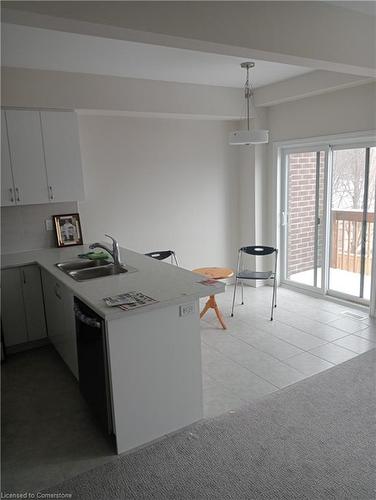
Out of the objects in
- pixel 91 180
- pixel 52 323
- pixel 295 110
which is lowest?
pixel 52 323

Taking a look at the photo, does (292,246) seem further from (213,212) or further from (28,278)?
(28,278)

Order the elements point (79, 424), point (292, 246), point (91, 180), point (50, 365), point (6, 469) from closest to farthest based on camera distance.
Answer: point (6, 469) → point (79, 424) → point (50, 365) → point (91, 180) → point (292, 246)

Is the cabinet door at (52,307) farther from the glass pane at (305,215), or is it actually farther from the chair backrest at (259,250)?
the glass pane at (305,215)

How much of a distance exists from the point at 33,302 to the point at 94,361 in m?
1.51

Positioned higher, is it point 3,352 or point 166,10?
point 166,10

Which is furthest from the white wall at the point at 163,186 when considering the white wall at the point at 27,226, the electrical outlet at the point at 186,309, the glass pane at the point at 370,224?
the electrical outlet at the point at 186,309

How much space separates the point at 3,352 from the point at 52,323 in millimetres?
518

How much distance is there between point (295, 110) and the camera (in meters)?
4.87

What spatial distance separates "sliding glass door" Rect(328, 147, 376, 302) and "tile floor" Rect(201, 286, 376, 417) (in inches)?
13.7

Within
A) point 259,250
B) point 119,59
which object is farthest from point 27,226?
point 259,250

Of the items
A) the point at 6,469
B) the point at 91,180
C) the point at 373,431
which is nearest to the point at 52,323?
the point at 6,469

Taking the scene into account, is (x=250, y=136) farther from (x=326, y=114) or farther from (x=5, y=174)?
(x=5, y=174)

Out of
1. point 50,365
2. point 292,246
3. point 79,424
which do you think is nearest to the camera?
point 79,424

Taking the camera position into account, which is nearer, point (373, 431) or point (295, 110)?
point (373, 431)
